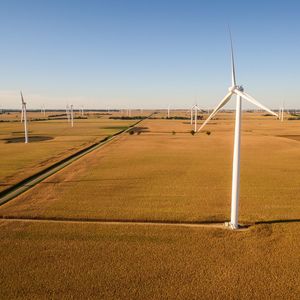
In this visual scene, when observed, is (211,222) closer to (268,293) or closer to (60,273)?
(268,293)

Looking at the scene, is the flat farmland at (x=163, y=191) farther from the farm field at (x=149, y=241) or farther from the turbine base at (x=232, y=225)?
the turbine base at (x=232, y=225)

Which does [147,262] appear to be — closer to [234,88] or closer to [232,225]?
[232,225]

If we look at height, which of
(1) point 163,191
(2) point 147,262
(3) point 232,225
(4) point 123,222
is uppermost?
(1) point 163,191

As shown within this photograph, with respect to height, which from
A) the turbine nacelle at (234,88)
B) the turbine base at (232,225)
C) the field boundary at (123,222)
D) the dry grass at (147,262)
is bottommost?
the dry grass at (147,262)

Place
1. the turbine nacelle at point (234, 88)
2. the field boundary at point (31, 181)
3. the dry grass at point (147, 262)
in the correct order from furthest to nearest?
the field boundary at point (31, 181), the turbine nacelle at point (234, 88), the dry grass at point (147, 262)

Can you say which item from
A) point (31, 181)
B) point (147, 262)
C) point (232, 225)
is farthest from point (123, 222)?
point (31, 181)

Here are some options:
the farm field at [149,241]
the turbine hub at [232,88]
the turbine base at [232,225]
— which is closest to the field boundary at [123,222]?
the farm field at [149,241]

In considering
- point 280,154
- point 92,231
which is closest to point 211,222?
point 92,231

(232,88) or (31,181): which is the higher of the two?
(232,88)
